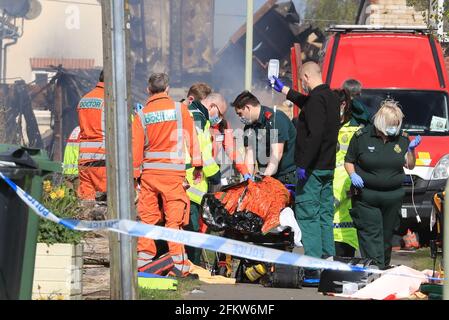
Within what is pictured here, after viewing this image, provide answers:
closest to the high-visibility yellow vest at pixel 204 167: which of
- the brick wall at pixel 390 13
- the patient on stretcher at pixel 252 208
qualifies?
the patient on stretcher at pixel 252 208

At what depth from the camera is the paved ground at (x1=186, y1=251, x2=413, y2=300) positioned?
912 centimetres

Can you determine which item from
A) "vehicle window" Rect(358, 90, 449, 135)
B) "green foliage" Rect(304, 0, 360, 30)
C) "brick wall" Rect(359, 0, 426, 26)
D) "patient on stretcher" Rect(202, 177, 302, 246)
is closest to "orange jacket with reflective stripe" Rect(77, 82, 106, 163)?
"patient on stretcher" Rect(202, 177, 302, 246)

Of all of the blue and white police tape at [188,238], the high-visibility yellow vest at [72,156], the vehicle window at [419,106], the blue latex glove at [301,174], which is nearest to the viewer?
the blue and white police tape at [188,238]

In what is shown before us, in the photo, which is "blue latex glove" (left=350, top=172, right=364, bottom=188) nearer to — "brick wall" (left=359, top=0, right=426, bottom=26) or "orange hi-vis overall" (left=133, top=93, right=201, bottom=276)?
"orange hi-vis overall" (left=133, top=93, right=201, bottom=276)

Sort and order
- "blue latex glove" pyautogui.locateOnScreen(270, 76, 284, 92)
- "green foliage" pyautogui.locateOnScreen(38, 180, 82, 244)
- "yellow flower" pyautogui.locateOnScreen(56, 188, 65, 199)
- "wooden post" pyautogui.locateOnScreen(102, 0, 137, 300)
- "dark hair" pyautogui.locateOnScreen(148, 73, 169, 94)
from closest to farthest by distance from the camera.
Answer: "wooden post" pyautogui.locateOnScreen(102, 0, 137, 300) → "green foliage" pyautogui.locateOnScreen(38, 180, 82, 244) → "yellow flower" pyautogui.locateOnScreen(56, 188, 65, 199) → "dark hair" pyautogui.locateOnScreen(148, 73, 169, 94) → "blue latex glove" pyautogui.locateOnScreen(270, 76, 284, 92)

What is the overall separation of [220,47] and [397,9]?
11.1 m

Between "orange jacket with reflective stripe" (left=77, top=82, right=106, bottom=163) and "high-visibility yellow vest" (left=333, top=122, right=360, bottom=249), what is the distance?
2552mm

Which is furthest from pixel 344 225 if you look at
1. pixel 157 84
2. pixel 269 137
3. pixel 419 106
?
pixel 419 106

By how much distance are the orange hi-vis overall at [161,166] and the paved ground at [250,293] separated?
0.55m

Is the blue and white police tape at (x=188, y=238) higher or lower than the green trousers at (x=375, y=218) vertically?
higher

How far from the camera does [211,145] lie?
37.5 feet

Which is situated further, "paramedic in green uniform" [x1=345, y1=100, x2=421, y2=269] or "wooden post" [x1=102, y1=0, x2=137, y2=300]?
"paramedic in green uniform" [x1=345, y1=100, x2=421, y2=269]

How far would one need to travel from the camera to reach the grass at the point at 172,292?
8608 mm

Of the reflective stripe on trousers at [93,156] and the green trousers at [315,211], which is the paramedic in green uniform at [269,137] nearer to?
the green trousers at [315,211]
